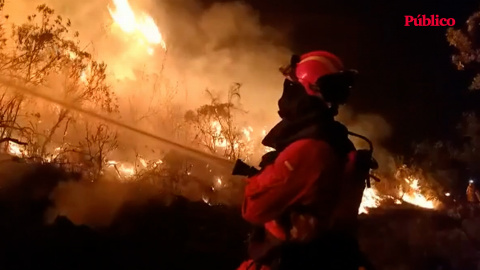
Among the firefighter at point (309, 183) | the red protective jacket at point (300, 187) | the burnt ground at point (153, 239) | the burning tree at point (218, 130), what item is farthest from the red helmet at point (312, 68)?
the burning tree at point (218, 130)

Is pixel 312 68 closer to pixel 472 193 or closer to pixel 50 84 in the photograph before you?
pixel 50 84

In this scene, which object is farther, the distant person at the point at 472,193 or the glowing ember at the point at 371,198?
the distant person at the point at 472,193

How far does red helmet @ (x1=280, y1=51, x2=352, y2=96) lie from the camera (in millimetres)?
2592

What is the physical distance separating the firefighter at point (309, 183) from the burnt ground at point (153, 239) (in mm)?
6123

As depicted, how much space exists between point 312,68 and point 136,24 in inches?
920

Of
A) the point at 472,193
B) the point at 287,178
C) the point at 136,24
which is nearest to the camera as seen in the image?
the point at 287,178

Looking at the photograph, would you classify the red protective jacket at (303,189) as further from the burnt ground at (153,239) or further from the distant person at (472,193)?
the distant person at (472,193)

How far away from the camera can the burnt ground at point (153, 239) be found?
8070 mm

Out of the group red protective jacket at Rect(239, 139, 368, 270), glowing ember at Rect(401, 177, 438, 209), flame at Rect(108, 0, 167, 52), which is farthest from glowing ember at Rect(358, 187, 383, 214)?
red protective jacket at Rect(239, 139, 368, 270)

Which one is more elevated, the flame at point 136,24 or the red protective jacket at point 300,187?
the flame at point 136,24

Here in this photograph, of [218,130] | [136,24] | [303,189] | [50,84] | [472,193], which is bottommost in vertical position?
[303,189]

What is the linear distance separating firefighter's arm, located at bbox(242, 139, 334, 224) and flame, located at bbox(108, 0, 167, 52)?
22398 mm

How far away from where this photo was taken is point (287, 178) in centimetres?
235


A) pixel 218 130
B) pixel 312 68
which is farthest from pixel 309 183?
pixel 218 130
